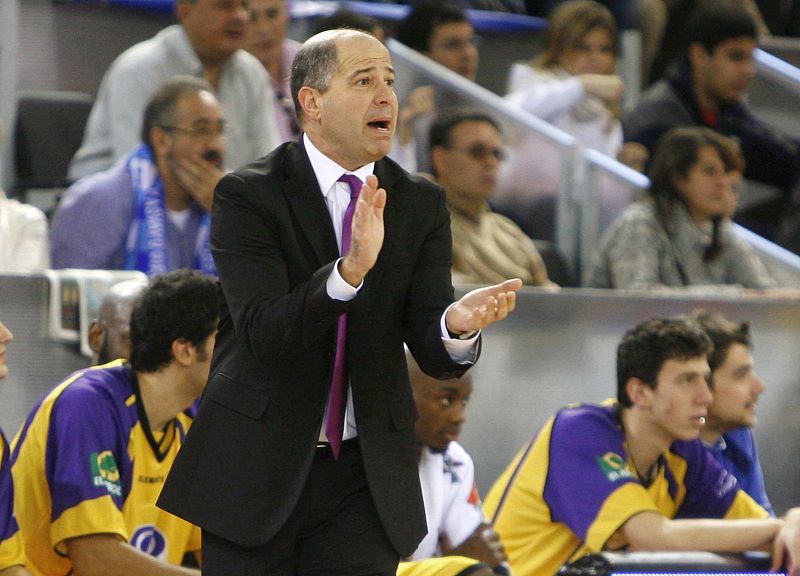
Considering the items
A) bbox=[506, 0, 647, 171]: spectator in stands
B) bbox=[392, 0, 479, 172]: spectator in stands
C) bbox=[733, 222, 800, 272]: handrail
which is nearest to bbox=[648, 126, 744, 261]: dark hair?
bbox=[733, 222, 800, 272]: handrail

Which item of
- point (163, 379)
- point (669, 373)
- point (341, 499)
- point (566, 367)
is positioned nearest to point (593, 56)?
point (566, 367)

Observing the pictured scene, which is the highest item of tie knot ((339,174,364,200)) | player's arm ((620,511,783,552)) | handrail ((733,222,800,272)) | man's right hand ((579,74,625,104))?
tie knot ((339,174,364,200))

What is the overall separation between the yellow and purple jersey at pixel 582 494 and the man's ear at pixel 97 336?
1.27 m

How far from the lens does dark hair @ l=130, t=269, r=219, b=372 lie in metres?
3.77

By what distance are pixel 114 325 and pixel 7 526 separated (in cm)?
87

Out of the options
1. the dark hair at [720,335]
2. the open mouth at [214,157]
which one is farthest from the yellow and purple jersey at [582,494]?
Result: the open mouth at [214,157]

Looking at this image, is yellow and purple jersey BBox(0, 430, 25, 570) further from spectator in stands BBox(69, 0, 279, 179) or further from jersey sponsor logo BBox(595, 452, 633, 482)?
spectator in stands BBox(69, 0, 279, 179)

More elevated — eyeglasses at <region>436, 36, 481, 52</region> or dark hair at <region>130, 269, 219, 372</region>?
dark hair at <region>130, 269, 219, 372</region>

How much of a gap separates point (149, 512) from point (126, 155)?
6.27 feet

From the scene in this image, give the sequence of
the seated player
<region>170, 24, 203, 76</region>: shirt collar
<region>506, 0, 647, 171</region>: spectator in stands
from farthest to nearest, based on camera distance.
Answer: <region>506, 0, 647, 171</region>: spectator in stands, <region>170, 24, 203, 76</region>: shirt collar, the seated player

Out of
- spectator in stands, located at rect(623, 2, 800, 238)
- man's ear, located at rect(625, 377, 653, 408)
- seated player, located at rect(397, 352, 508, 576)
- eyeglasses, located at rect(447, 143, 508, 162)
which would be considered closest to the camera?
seated player, located at rect(397, 352, 508, 576)

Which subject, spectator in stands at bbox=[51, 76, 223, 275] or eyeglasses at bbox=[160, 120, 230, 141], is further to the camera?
eyeglasses at bbox=[160, 120, 230, 141]

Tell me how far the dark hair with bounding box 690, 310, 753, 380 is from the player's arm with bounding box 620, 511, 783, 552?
814mm

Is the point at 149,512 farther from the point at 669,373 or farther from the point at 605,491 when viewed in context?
the point at 669,373
